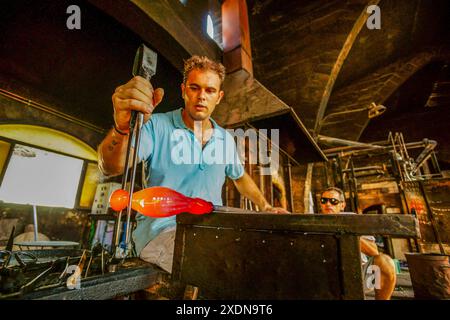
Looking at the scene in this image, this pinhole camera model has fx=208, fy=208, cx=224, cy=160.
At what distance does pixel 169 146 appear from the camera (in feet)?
5.79

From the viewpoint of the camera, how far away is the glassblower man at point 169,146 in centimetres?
105

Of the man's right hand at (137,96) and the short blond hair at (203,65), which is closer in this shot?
the man's right hand at (137,96)

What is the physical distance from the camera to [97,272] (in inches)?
37.9

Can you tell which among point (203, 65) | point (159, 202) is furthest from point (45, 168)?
point (159, 202)

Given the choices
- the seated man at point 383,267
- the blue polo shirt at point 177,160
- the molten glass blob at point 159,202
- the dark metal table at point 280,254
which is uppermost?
the blue polo shirt at point 177,160

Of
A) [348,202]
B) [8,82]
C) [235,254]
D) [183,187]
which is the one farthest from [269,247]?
[348,202]

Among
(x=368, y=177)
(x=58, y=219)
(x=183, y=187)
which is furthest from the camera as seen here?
(x=368, y=177)

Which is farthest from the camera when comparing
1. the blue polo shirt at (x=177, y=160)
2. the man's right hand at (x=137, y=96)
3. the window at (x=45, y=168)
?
the window at (x=45, y=168)

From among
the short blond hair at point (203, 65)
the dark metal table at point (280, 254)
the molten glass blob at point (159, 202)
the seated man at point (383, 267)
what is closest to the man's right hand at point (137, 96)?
the molten glass blob at point (159, 202)

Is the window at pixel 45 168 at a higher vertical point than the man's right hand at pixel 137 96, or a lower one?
higher

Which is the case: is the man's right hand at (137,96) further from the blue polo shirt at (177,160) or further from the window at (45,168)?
the window at (45,168)

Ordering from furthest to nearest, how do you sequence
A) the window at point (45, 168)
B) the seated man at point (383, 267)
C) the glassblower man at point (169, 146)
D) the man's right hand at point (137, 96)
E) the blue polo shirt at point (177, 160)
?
the window at point (45, 168) < the seated man at point (383, 267) < the blue polo shirt at point (177, 160) < the glassblower man at point (169, 146) < the man's right hand at point (137, 96)
